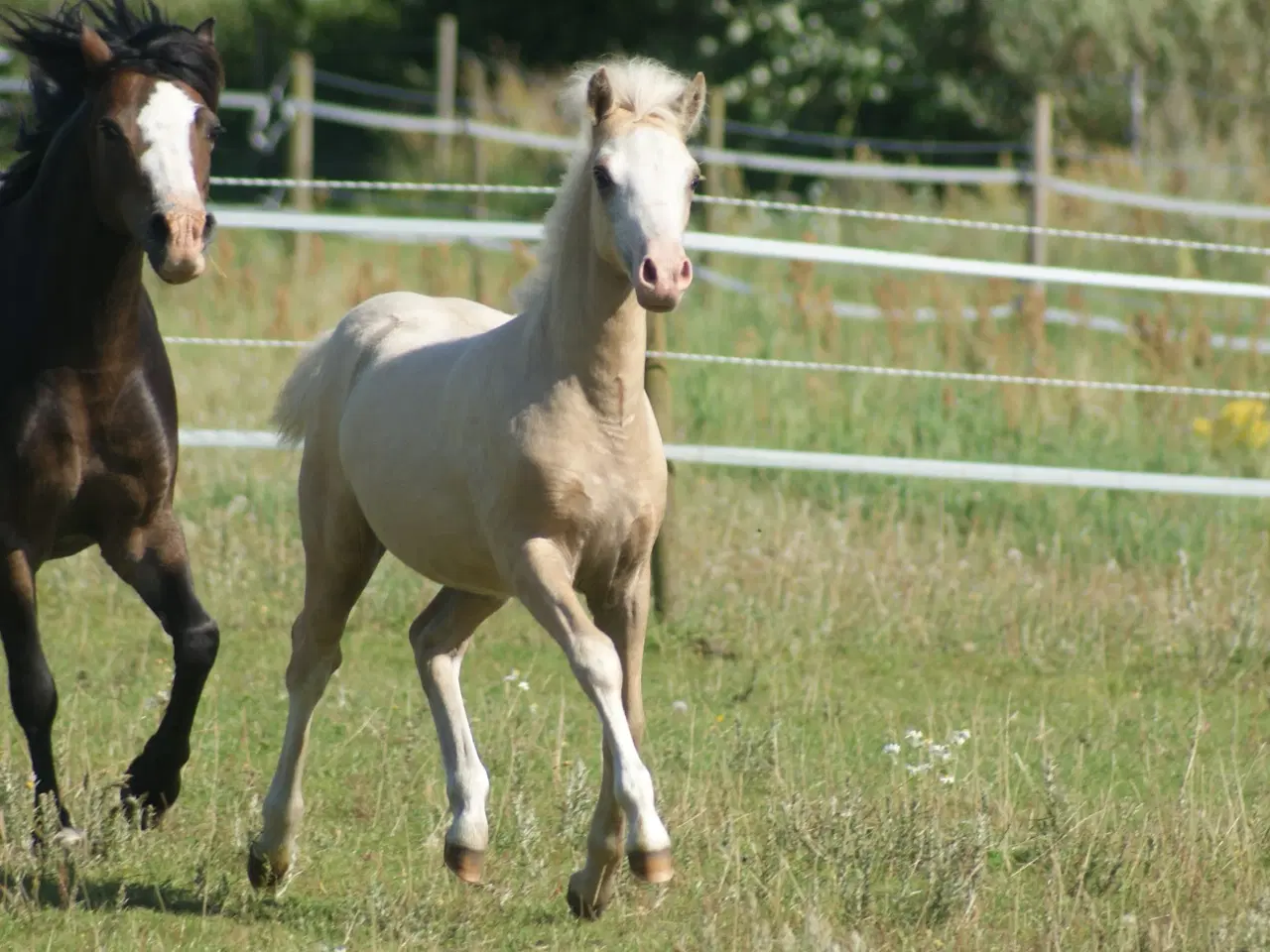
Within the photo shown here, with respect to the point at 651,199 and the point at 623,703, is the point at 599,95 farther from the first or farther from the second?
the point at 623,703

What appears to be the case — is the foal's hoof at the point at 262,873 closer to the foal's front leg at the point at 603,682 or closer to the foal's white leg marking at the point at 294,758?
the foal's white leg marking at the point at 294,758

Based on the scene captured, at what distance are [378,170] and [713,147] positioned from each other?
27.5 feet

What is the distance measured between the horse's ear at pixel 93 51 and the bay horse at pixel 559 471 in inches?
42.8

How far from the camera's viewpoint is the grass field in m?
4.50

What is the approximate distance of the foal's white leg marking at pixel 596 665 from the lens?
12.9 feet

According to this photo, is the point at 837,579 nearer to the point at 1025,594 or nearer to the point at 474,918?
the point at 1025,594

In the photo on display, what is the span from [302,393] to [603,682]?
1.71 m

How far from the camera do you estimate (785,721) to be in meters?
6.36

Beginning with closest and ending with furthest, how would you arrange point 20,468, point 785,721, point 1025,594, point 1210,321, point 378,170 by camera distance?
point 20,468, point 785,721, point 1025,594, point 1210,321, point 378,170

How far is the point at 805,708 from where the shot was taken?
21.4ft

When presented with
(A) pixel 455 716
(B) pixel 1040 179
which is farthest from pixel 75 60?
(B) pixel 1040 179

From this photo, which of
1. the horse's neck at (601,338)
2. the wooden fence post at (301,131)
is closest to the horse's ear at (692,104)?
the horse's neck at (601,338)

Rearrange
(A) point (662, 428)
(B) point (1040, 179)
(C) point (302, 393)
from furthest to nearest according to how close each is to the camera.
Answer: (B) point (1040, 179), (A) point (662, 428), (C) point (302, 393)

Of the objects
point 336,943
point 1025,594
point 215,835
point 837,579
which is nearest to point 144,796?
point 215,835
